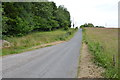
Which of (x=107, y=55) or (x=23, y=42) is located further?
(x=23, y=42)

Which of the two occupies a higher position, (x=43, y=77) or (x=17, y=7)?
(x=17, y=7)

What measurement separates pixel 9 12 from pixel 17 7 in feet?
6.95

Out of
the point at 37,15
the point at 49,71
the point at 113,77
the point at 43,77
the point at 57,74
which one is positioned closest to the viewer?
the point at 113,77

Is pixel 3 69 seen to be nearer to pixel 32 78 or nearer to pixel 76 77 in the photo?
pixel 32 78

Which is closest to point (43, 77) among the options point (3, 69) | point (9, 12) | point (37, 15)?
point (3, 69)

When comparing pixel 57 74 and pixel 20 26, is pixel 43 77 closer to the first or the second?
pixel 57 74

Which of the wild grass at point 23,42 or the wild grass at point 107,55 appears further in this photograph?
the wild grass at point 23,42

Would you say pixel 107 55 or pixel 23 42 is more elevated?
pixel 23 42

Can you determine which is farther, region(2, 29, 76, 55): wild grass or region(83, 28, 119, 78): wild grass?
region(2, 29, 76, 55): wild grass

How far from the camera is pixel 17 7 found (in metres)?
33.9

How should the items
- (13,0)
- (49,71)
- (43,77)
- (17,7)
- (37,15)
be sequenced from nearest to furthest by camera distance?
(43,77)
(49,71)
(13,0)
(17,7)
(37,15)

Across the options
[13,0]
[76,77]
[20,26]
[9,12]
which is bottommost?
[76,77]

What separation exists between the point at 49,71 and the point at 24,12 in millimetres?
27749

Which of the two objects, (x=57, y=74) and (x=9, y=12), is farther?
(x=9, y=12)
